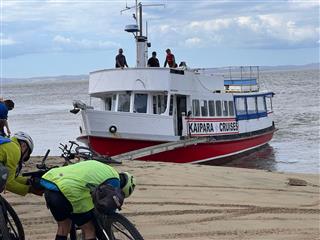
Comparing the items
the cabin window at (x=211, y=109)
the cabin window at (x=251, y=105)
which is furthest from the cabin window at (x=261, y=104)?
the cabin window at (x=211, y=109)

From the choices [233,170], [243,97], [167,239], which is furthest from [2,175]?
[243,97]

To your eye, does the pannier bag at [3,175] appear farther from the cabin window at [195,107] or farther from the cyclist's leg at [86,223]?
the cabin window at [195,107]

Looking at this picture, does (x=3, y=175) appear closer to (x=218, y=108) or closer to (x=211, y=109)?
(x=211, y=109)

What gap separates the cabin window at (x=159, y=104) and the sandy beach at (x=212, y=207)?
5969 millimetres

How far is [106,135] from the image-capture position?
1609cm

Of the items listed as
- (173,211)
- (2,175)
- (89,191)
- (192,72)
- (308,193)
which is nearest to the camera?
(89,191)

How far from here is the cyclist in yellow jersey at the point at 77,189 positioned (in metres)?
4.35

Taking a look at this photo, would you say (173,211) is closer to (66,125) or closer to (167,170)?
(167,170)

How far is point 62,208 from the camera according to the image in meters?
4.44

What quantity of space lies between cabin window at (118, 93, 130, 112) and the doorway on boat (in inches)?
65.4

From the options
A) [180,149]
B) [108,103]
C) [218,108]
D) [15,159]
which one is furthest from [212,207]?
[218,108]

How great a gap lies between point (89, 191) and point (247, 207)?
4372mm

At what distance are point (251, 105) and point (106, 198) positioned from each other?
1819 centimetres

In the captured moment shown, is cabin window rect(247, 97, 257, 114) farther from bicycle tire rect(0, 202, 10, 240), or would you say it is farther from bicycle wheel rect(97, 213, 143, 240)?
bicycle wheel rect(97, 213, 143, 240)
